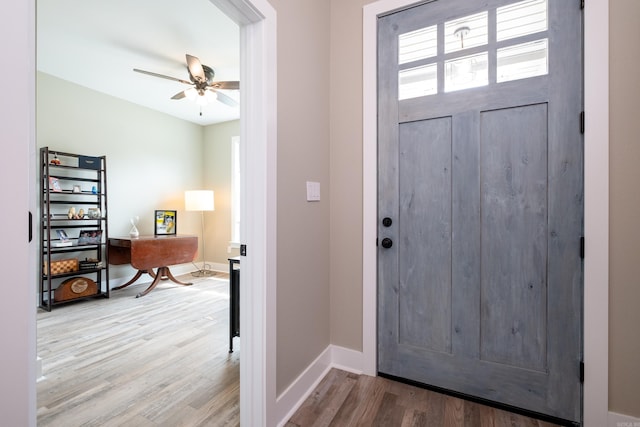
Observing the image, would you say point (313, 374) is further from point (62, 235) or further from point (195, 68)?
point (62, 235)

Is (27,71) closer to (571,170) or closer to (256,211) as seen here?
(256,211)

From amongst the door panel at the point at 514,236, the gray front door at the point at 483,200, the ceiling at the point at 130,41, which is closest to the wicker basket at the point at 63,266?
the ceiling at the point at 130,41

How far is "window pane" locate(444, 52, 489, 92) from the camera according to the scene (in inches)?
62.1

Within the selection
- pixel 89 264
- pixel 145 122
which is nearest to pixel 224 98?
pixel 145 122

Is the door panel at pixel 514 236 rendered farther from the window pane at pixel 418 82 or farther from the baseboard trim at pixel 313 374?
the baseboard trim at pixel 313 374

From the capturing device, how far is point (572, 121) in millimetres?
1405

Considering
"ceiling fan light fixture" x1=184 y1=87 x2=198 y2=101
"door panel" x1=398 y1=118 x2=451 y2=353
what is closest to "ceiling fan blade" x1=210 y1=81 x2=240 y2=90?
"ceiling fan light fixture" x1=184 y1=87 x2=198 y2=101

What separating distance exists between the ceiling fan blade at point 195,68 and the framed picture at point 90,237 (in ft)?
7.74

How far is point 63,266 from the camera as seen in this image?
331 cm

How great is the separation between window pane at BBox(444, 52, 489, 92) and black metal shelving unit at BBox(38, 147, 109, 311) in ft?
13.0

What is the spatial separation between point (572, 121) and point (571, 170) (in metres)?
0.24

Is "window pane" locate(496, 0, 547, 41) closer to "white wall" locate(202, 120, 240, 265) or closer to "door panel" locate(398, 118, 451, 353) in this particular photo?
"door panel" locate(398, 118, 451, 353)

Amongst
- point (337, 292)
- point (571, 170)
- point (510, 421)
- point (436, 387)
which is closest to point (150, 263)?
point (337, 292)

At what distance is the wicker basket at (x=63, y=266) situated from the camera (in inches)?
126
